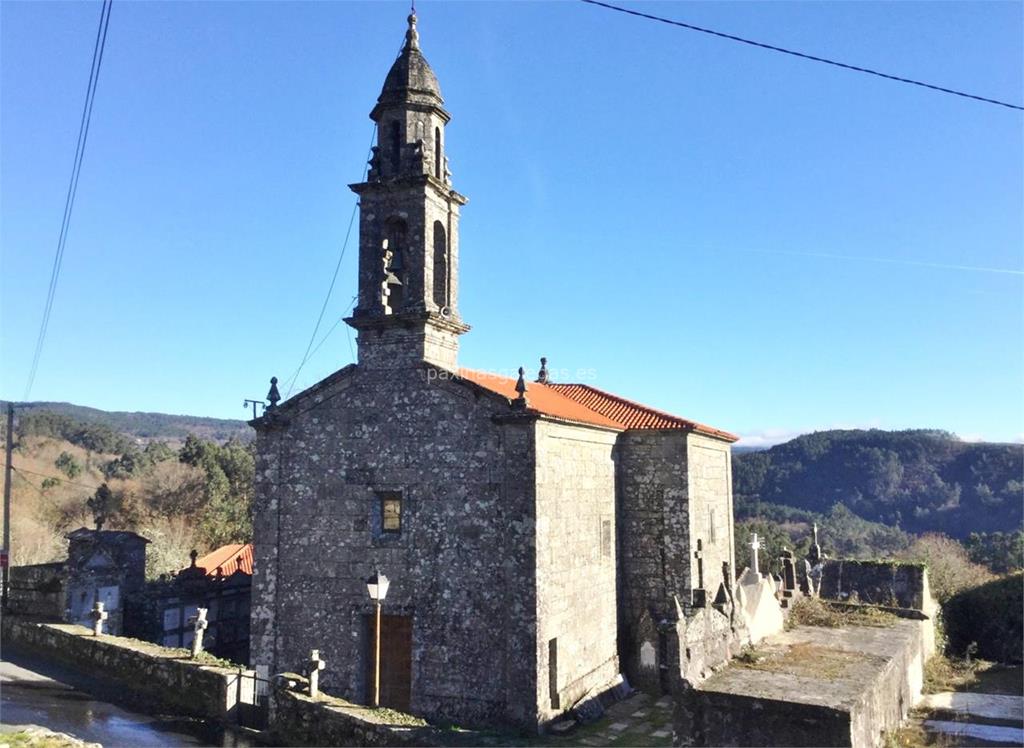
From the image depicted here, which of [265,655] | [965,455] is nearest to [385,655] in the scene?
[265,655]

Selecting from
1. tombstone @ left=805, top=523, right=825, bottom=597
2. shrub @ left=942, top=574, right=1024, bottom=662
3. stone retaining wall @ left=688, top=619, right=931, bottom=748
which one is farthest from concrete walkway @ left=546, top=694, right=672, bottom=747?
shrub @ left=942, top=574, right=1024, bottom=662

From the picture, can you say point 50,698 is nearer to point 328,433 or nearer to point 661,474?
point 328,433

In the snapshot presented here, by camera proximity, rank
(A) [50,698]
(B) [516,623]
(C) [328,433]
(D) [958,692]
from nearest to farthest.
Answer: (A) [50,698]
(B) [516,623]
(C) [328,433]
(D) [958,692]

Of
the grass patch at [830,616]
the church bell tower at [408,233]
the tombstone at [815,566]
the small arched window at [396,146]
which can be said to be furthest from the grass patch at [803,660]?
the tombstone at [815,566]

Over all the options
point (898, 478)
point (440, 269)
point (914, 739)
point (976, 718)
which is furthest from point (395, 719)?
point (898, 478)

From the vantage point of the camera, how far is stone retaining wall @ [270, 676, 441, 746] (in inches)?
419

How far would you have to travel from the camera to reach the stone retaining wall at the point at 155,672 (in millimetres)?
12562

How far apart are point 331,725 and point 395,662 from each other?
9.87ft

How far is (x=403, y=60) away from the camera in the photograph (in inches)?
617

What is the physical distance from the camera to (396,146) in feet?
51.1

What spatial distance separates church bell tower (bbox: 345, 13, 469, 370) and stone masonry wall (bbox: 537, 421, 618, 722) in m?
3.09

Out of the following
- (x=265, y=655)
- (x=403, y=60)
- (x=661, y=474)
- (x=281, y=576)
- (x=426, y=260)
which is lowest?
(x=265, y=655)

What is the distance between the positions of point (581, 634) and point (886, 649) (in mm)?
5588

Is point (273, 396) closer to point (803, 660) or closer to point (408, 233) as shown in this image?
point (408, 233)
